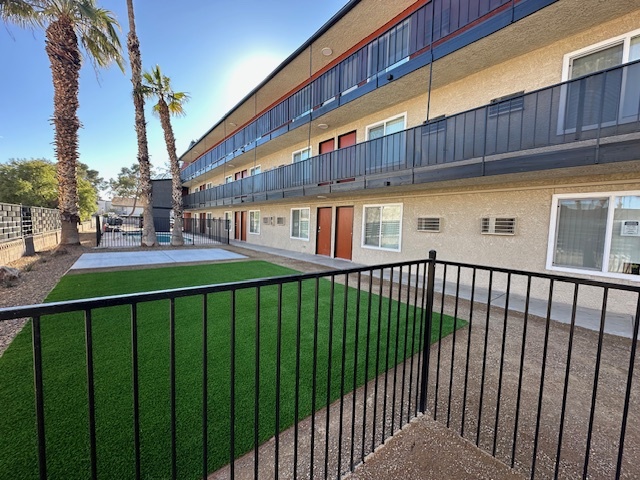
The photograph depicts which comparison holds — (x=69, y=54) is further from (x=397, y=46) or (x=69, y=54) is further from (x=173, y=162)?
(x=397, y=46)

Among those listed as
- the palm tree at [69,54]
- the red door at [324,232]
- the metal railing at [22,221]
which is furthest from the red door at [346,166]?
the metal railing at [22,221]

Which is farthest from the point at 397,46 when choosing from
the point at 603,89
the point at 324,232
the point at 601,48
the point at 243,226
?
the point at 243,226

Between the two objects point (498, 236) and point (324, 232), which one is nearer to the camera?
point (498, 236)

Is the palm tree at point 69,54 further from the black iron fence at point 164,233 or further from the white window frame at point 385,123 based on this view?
the white window frame at point 385,123

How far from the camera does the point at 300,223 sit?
599 inches

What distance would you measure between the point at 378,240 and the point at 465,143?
15.9 ft

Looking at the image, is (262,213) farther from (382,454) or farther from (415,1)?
(382,454)

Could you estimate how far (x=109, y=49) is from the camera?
13164mm

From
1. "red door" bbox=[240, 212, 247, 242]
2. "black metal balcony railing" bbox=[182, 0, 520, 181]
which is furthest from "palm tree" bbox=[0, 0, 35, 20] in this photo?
"red door" bbox=[240, 212, 247, 242]

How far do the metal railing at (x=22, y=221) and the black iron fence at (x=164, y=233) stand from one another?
217 centimetres

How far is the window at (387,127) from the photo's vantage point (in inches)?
372

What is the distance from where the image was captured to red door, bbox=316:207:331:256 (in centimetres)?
1319

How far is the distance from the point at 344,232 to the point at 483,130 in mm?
6907

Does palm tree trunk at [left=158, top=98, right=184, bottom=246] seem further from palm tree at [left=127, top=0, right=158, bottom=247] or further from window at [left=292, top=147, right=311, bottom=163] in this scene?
window at [left=292, top=147, right=311, bottom=163]
